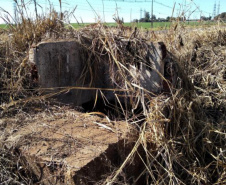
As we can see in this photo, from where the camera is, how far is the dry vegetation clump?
196 cm

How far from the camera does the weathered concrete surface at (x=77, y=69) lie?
8.53ft

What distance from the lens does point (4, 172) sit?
68.2 inches

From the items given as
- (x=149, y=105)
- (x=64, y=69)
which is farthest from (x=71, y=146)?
(x=64, y=69)

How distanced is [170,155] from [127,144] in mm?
370

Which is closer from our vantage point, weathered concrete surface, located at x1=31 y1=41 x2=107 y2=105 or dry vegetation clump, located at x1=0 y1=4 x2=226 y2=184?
dry vegetation clump, located at x1=0 y1=4 x2=226 y2=184

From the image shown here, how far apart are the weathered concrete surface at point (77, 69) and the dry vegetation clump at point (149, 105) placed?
8cm

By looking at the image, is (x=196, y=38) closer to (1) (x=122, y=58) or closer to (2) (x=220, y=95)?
(2) (x=220, y=95)

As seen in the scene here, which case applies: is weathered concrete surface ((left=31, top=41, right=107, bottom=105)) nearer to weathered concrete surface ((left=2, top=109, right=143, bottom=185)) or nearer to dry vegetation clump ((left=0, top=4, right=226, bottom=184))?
dry vegetation clump ((left=0, top=4, right=226, bottom=184))

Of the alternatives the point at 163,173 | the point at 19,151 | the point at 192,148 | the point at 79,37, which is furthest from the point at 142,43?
the point at 19,151

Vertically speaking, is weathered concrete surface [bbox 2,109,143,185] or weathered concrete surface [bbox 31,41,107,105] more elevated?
weathered concrete surface [bbox 31,41,107,105]

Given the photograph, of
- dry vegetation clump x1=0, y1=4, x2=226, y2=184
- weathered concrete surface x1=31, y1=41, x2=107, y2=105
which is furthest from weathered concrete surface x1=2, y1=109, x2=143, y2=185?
weathered concrete surface x1=31, y1=41, x2=107, y2=105

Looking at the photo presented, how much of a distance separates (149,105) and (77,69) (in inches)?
40.3

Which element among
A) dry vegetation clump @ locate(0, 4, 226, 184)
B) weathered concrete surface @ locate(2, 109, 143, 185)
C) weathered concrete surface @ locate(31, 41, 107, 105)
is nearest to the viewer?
weathered concrete surface @ locate(2, 109, 143, 185)

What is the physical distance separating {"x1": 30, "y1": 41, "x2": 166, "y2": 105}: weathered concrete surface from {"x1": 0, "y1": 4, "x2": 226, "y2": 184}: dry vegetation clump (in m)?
0.08
